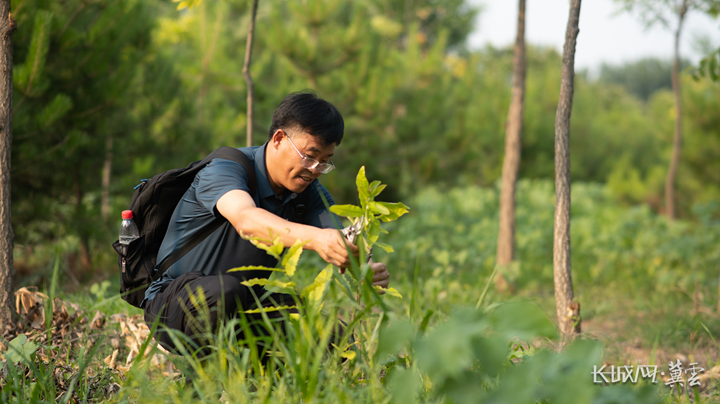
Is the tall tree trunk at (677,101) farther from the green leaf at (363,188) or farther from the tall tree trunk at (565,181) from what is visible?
the green leaf at (363,188)

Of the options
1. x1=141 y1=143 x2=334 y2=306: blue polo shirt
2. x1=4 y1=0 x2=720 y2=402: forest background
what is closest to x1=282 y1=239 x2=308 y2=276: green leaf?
x1=4 y1=0 x2=720 y2=402: forest background

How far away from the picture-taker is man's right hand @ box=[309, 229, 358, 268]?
158cm

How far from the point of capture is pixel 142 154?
5.40 m

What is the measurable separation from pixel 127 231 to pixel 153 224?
0.10 m

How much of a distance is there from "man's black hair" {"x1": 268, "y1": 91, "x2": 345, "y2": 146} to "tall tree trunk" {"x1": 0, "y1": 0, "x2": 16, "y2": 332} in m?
1.25

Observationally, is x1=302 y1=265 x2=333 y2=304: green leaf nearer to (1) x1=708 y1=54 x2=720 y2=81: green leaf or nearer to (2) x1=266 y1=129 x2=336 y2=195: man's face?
(2) x1=266 y1=129 x2=336 y2=195: man's face

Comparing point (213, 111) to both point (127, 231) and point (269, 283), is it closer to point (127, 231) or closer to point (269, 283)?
point (127, 231)

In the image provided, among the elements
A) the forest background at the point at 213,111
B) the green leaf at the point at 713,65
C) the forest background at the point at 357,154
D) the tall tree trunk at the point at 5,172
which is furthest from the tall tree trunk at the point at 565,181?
the tall tree trunk at the point at 5,172

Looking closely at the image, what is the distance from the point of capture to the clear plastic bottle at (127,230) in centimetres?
203

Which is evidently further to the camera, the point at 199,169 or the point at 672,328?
the point at 672,328

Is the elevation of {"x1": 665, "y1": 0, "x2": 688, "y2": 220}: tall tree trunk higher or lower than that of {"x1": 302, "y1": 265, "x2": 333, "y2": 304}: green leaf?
higher

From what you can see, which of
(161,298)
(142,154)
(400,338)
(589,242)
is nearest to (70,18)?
(142,154)

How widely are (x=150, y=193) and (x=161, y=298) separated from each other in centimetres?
42

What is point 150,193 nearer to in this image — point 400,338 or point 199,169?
point 199,169
